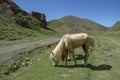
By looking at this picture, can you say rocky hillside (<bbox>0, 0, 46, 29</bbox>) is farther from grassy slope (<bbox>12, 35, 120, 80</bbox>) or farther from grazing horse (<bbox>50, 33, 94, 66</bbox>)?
grassy slope (<bbox>12, 35, 120, 80</bbox>)

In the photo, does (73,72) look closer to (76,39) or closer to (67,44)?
(67,44)

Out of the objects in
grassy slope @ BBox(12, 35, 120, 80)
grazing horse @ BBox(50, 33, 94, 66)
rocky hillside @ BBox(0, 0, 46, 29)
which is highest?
rocky hillside @ BBox(0, 0, 46, 29)

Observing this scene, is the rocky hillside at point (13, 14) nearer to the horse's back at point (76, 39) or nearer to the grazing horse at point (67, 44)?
the grazing horse at point (67, 44)

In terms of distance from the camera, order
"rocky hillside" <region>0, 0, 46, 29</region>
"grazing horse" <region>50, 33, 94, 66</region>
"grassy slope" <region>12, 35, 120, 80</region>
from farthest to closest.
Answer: "rocky hillside" <region>0, 0, 46, 29</region> < "grazing horse" <region>50, 33, 94, 66</region> < "grassy slope" <region>12, 35, 120, 80</region>

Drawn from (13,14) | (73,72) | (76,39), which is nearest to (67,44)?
(76,39)

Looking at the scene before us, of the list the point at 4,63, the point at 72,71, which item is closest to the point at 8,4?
the point at 4,63

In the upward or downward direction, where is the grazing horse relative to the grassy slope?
upward

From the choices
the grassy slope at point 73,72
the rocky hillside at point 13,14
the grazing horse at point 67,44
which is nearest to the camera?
the grassy slope at point 73,72

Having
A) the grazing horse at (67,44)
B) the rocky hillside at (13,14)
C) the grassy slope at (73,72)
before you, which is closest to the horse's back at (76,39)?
the grazing horse at (67,44)

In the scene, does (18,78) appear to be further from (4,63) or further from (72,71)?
(4,63)

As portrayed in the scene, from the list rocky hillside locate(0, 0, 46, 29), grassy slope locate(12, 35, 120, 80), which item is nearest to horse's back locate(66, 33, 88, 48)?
grassy slope locate(12, 35, 120, 80)

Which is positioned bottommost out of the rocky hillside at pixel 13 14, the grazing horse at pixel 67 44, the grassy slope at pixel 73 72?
the grassy slope at pixel 73 72

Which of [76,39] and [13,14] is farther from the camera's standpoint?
[13,14]

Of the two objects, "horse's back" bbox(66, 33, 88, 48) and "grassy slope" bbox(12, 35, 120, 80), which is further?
"horse's back" bbox(66, 33, 88, 48)
